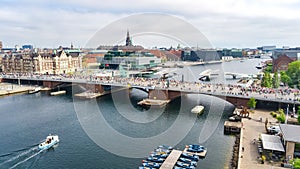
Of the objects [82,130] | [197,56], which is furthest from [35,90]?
[197,56]

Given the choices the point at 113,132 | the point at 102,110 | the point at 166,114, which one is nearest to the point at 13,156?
the point at 113,132

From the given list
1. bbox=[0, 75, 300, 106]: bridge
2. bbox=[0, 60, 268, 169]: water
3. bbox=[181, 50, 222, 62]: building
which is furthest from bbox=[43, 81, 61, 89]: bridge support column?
bbox=[181, 50, 222, 62]: building

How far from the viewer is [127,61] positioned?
9481 cm

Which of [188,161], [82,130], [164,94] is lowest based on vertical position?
[188,161]

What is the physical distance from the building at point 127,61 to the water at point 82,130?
42.3m

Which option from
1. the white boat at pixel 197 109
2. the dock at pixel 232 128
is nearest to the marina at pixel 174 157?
the dock at pixel 232 128

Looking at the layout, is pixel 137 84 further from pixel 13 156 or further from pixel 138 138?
pixel 13 156

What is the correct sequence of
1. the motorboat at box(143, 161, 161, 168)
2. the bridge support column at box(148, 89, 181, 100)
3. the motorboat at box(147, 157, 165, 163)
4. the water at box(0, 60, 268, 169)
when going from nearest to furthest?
the motorboat at box(143, 161, 161, 168)
the motorboat at box(147, 157, 165, 163)
the water at box(0, 60, 268, 169)
the bridge support column at box(148, 89, 181, 100)

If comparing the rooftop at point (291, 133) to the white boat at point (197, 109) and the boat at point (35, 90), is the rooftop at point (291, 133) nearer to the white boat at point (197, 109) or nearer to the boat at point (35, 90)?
the white boat at point (197, 109)

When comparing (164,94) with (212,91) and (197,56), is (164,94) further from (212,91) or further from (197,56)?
(197,56)

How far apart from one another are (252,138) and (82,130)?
1933 cm

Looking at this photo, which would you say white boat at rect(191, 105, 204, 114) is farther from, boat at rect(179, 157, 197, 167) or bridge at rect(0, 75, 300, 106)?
boat at rect(179, 157, 197, 167)

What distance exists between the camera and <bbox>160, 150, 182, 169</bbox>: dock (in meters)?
21.8

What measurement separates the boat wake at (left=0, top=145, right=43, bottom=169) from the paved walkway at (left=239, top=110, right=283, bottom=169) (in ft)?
60.9
